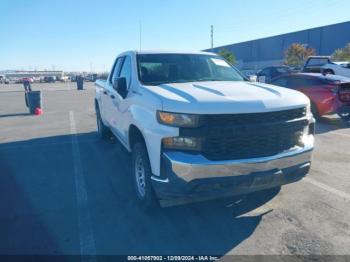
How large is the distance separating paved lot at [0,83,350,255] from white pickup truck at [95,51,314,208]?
463 millimetres

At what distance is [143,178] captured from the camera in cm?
380

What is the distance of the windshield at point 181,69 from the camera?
14.7 feet

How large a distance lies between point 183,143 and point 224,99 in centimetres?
63

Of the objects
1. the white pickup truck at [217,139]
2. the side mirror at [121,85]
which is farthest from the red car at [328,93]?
the side mirror at [121,85]

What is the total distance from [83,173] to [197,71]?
2581 millimetres

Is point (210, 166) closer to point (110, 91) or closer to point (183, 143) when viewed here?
point (183, 143)

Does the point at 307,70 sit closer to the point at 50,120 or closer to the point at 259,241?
the point at 50,120

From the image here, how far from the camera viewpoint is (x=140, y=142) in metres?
3.82

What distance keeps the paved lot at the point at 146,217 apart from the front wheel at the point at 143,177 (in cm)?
17

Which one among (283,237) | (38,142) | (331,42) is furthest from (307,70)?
(331,42)

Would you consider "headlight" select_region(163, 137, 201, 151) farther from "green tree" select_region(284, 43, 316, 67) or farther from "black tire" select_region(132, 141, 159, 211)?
"green tree" select_region(284, 43, 316, 67)

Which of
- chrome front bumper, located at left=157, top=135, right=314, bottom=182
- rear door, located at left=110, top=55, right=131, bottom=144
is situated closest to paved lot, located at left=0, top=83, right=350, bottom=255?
chrome front bumper, located at left=157, top=135, right=314, bottom=182

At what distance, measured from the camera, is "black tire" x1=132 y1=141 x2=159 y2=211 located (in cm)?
357

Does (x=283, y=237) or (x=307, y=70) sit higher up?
(x=307, y=70)
